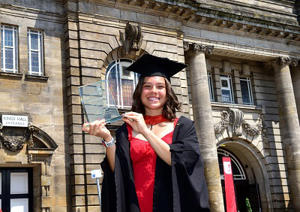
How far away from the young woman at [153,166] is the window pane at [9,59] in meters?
13.2

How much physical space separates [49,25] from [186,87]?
678 centimetres

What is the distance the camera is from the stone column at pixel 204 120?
59.9 ft

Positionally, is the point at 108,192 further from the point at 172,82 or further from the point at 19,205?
the point at 172,82

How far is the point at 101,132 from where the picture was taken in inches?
135

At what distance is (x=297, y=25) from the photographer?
77.8 ft

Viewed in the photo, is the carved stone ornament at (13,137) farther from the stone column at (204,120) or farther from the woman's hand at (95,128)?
the woman's hand at (95,128)

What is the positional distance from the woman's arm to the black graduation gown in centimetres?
5

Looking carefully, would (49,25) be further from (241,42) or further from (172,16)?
(241,42)

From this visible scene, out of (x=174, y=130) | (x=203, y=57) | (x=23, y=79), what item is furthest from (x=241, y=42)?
(x=174, y=130)

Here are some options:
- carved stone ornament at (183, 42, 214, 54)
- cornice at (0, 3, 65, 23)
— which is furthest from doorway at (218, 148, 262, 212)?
cornice at (0, 3, 65, 23)

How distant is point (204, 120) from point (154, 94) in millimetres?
15870

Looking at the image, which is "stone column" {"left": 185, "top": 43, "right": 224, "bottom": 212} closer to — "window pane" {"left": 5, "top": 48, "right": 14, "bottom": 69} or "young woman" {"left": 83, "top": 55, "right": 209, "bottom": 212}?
"window pane" {"left": 5, "top": 48, "right": 14, "bottom": 69}

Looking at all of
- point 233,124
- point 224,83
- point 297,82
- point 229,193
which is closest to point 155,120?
point 229,193

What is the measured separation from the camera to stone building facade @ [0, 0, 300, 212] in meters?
15.3
